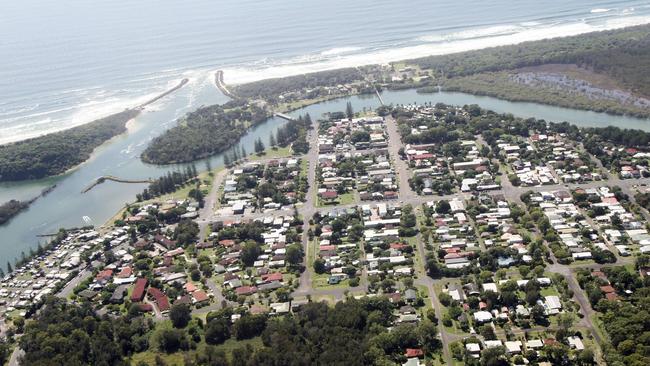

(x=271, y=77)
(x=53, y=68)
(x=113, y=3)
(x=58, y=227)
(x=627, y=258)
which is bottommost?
(x=627, y=258)

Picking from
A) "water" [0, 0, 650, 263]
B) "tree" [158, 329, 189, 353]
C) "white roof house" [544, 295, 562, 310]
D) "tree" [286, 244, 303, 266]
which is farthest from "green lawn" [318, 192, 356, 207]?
"white roof house" [544, 295, 562, 310]

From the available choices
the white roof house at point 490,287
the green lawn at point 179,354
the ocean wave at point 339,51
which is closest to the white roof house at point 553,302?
the white roof house at point 490,287

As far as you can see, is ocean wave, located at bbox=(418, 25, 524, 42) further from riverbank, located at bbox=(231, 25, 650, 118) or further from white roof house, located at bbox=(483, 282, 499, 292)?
white roof house, located at bbox=(483, 282, 499, 292)

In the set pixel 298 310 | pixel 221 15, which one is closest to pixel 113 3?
pixel 221 15

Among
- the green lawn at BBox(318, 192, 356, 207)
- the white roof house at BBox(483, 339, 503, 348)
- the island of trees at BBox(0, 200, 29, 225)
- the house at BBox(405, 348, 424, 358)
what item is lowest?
the white roof house at BBox(483, 339, 503, 348)

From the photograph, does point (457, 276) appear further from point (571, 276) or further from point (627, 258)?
point (627, 258)

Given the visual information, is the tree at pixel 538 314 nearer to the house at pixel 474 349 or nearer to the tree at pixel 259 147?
the house at pixel 474 349
